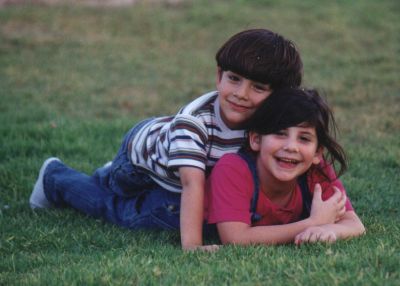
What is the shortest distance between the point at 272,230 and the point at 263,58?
39.7 inches

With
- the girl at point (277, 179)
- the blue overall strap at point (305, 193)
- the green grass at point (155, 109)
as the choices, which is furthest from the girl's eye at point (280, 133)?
the green grass at point (155, 109)

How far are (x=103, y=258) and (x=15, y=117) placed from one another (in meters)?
4.18

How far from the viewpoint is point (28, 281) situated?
3506 millimetres

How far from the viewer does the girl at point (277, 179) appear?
4.07m

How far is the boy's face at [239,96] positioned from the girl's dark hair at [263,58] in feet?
0.16

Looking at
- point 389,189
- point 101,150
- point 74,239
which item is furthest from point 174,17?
point 74,239

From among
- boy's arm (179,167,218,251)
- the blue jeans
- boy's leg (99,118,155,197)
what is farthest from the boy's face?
boy's leg (99,118,155,197)

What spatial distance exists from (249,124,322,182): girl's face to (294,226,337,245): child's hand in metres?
0.33

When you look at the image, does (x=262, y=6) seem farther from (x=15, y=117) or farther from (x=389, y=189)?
(x=389, y=189)

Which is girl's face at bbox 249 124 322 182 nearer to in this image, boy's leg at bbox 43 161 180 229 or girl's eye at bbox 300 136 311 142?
girl's eye at bbox 300 136 311 142

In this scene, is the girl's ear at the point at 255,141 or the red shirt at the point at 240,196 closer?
the red shirt at the point at 240,196

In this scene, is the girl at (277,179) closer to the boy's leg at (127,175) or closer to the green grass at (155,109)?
the green grass at (155,109)

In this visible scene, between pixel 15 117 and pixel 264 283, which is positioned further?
pixel 15 117

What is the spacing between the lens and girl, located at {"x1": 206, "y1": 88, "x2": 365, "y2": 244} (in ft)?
13.4
